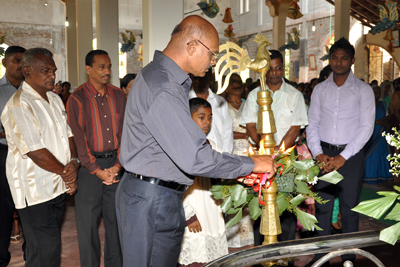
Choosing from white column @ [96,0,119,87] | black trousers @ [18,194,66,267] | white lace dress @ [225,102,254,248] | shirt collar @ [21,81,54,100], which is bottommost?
white lace dress @ [225,102,254,248]

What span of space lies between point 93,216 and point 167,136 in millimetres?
1690

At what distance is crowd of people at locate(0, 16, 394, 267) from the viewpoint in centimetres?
171

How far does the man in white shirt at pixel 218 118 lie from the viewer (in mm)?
3344

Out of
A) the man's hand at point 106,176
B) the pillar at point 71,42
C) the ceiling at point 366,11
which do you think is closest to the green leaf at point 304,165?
the man's hand at point 106,176

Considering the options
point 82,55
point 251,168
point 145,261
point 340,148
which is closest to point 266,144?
point 251,168

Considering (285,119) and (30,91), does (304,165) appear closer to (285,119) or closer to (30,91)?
(285,119)

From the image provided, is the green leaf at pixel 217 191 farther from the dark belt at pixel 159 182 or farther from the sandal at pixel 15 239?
the sandal at pixel 15 239

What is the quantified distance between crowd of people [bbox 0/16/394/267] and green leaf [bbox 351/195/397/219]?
461 millimetres

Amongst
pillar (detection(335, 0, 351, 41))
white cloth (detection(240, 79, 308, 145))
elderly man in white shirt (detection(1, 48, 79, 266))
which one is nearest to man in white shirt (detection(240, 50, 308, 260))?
white cloth (detection(240, 79, 308, 145))

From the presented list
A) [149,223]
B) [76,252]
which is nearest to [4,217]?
[76,252]

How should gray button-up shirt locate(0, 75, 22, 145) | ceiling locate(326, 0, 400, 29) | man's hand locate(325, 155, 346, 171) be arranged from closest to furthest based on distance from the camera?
man's hand locate(325, 155, 346, 171) → gray button-up shirt locate(0, 75, 22, 145) → ceiling locate(326, 0, 400, 29)

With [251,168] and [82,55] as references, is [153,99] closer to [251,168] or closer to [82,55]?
[251,168]

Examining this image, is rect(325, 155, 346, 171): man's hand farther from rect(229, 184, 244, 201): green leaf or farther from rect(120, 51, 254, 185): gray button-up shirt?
rect(120, 51, 254, 185): gray button-up shirt

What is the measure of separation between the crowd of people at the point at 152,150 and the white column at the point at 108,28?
2521 millimetres
